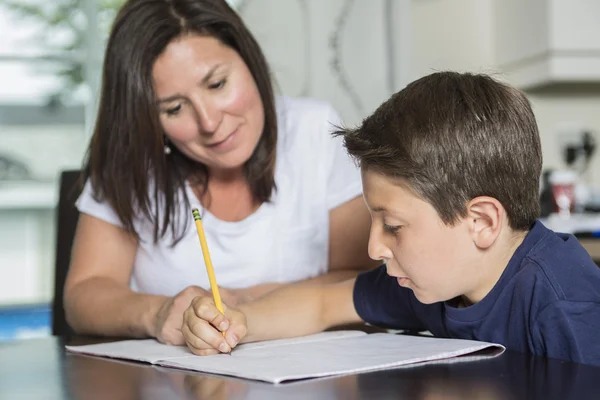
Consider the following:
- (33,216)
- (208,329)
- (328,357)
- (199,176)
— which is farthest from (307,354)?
(33,216)

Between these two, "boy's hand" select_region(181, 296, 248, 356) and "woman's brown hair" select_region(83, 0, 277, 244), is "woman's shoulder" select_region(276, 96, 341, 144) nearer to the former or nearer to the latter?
"woman's brown hair" select_region(83, 0, 277, 244)

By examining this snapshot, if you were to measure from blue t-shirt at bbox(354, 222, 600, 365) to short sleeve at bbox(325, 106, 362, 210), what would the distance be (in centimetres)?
52

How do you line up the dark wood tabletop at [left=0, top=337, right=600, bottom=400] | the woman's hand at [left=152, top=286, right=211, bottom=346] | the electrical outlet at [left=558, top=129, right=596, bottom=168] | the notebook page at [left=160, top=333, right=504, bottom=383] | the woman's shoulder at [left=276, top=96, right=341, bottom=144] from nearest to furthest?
the dark wood tabletop at [left=0, top=337, right=600, bottom=400]
the notebook page at [left=160, top=333, right=504, bottom=383]
the woman's hand at [left=152, top=286, right=211, bottom=346]
the woman's shoulder at [left=276, top=96, right=341, bottom=144]
the electrical outlet at [left=558, top=129, right=596, bottom=168]

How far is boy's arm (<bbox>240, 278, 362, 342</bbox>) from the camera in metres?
1.19

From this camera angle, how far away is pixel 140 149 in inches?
61.4

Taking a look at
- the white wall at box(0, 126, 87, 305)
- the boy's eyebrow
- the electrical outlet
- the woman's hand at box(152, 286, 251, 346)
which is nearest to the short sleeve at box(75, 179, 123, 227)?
the boy's eyebrow

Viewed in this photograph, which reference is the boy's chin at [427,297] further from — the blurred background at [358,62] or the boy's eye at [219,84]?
the blurred background at [358,62]

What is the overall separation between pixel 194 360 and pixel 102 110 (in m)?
0.75

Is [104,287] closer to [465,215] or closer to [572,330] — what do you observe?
[465,215]

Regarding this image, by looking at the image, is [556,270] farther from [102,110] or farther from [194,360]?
[102,110]

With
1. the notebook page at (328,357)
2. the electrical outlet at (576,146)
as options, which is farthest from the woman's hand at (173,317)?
the electrical outlet at (576,146)

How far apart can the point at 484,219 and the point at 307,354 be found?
0.27 meters

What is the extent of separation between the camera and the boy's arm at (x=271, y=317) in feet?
3.45

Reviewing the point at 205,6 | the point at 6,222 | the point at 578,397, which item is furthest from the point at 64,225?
the point at 6,222
